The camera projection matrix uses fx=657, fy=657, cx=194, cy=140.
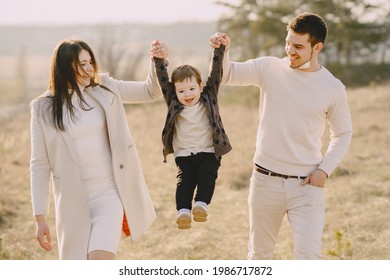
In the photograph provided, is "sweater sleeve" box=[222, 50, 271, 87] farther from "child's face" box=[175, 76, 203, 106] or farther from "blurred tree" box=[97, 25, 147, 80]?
"blurred tree" box=[97, 25, 147, 80]

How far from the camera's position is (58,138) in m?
3.76

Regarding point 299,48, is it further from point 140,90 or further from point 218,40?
point 140,90

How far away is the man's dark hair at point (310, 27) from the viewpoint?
155 inches

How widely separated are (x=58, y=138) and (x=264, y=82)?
1335mm

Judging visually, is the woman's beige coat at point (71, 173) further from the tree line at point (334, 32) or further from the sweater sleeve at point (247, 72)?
the tree line at point (334, 32)

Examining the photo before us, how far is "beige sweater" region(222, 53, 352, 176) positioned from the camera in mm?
4012

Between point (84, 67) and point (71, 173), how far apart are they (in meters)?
0.61

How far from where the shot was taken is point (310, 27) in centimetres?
395

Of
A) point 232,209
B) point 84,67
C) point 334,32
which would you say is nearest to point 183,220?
A: point 84,67

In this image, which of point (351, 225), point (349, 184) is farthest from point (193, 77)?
point (349, 184)

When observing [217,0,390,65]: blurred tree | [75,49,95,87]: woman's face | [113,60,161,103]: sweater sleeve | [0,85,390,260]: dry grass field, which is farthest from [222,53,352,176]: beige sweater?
[217,0,390,65]: blurred tree
